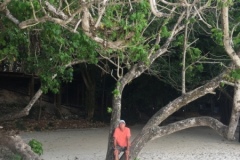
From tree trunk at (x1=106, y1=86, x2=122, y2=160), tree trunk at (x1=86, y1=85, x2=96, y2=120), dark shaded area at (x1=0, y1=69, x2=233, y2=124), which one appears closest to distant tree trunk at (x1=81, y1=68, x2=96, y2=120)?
tree trunk at (x1=86, y1=85, x2=96, y2=120)

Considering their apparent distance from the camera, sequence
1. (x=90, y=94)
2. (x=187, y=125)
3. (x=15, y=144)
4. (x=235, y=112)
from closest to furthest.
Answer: (x=235, y=112), (x=15, y=144), (x=187, y=125), (x=90, y=94)

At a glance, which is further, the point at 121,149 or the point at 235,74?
the point at 121,149

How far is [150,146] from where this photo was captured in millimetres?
16125

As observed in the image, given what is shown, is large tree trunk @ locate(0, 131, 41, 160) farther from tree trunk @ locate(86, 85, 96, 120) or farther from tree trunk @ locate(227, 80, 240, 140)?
tree trunk @ locate(86, 85, 96, 120)

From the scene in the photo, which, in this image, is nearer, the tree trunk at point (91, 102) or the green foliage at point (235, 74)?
the green foliage at point (235, 74)

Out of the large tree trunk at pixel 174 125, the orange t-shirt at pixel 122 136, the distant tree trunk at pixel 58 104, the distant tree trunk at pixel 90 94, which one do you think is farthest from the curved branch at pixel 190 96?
the distant tree trunk at pixel 58 104

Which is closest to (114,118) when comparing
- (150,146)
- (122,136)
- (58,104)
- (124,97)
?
(122,136)

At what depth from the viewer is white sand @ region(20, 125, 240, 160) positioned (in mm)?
14094

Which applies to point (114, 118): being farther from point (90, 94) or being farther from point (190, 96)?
point (90, 94)

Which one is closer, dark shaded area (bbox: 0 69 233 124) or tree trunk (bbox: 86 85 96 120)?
dark shaded area (bbox: 0 69 233 124)

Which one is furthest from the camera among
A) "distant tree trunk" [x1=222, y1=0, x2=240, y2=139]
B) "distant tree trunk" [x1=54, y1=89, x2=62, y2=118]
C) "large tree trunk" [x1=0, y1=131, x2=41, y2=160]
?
"distant tree trunk" [x1=54, y1=89, x2=62, y2=118]

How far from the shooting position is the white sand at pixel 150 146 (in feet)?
46.2

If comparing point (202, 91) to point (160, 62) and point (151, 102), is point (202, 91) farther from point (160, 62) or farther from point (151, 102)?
point (151, 102)

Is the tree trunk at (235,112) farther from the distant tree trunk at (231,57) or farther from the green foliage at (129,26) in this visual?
the green foliage at (129,26)
